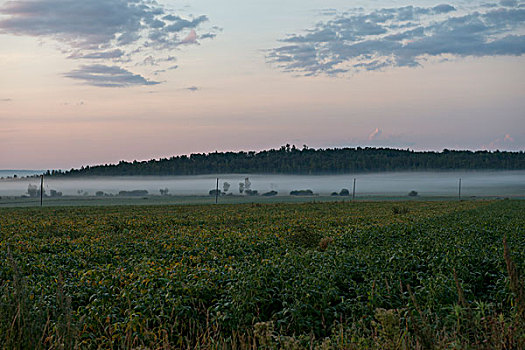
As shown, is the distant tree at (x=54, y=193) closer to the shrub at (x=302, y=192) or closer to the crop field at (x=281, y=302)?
the shrub at (x=302, y=192)

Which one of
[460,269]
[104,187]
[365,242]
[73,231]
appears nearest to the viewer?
[460,269]

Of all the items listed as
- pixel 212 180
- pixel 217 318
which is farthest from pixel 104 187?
pixel 217 318

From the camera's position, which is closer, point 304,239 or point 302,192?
point 304,239

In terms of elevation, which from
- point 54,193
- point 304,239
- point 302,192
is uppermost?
point 304,239

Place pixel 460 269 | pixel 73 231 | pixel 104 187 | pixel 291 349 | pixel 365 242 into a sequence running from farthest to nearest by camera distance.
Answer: pixel 104 187, pixel 73 231, pixel 365 242, pixel 460 269, pixel 291 349

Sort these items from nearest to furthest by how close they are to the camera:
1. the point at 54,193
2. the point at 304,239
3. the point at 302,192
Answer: the point at 304,239 < the point at 54,193 < the point at 302,192

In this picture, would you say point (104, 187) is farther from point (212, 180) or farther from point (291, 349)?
point (291, 349)

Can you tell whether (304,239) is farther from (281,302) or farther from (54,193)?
(54,193)

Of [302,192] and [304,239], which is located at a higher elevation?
[304,239]

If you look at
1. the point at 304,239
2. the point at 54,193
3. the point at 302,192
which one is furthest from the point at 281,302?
the point at 302,192

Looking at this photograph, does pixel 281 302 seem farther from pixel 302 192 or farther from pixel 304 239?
pixel 302 192

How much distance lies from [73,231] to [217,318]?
55.5ft

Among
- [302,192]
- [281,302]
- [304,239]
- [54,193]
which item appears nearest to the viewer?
[281,302]

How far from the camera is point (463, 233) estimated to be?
18.2 m
